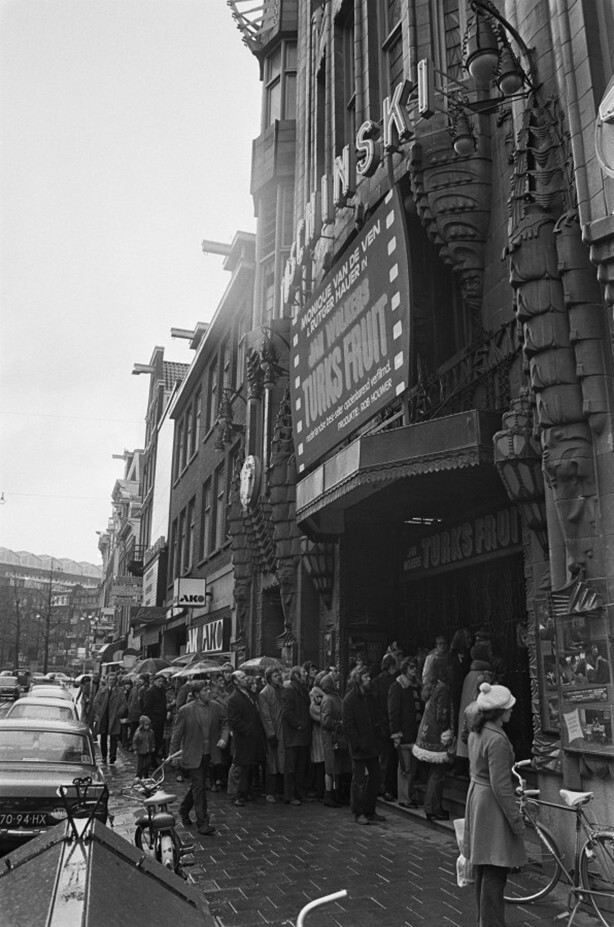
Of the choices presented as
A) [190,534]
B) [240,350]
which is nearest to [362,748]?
[240,350]

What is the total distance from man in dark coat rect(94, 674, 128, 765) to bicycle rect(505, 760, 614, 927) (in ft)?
40.4

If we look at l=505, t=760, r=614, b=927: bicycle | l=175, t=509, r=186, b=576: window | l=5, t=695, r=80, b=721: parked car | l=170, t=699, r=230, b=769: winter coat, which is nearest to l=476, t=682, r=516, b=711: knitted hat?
l=505, t=760, r=614, b=927: bicycle

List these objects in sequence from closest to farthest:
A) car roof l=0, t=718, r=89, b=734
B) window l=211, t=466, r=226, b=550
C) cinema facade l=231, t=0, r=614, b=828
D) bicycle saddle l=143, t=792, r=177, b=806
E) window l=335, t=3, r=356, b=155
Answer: bicycle saddle l=143, t=792, r=177, b=806 < cinema facade l=231, t=0, r=614, b=828 < car roof l=0, t=718, r=89, b=734 < window l=335, t=3, r=356, b=155 < window l=211, t=466, r=226, b=550

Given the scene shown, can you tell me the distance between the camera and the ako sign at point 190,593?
28.2 meters

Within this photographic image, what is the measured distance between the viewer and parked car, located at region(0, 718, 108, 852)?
25.7 ft

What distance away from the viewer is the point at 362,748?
9977 millimetres

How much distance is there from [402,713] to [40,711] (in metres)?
6.43

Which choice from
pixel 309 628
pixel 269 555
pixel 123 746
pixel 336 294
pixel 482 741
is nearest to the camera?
pixel 482 741

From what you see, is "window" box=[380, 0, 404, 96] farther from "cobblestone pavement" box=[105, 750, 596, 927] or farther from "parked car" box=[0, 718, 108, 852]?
"cobblestone pavement" box=[105, 750, 596, 927]

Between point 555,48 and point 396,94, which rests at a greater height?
point 396,94

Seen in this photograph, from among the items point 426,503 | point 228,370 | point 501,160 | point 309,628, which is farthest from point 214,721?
point 228,370

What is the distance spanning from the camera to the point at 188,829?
9.75 meters

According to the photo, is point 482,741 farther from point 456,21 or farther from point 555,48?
point 456,21

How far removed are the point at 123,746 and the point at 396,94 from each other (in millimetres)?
18023
